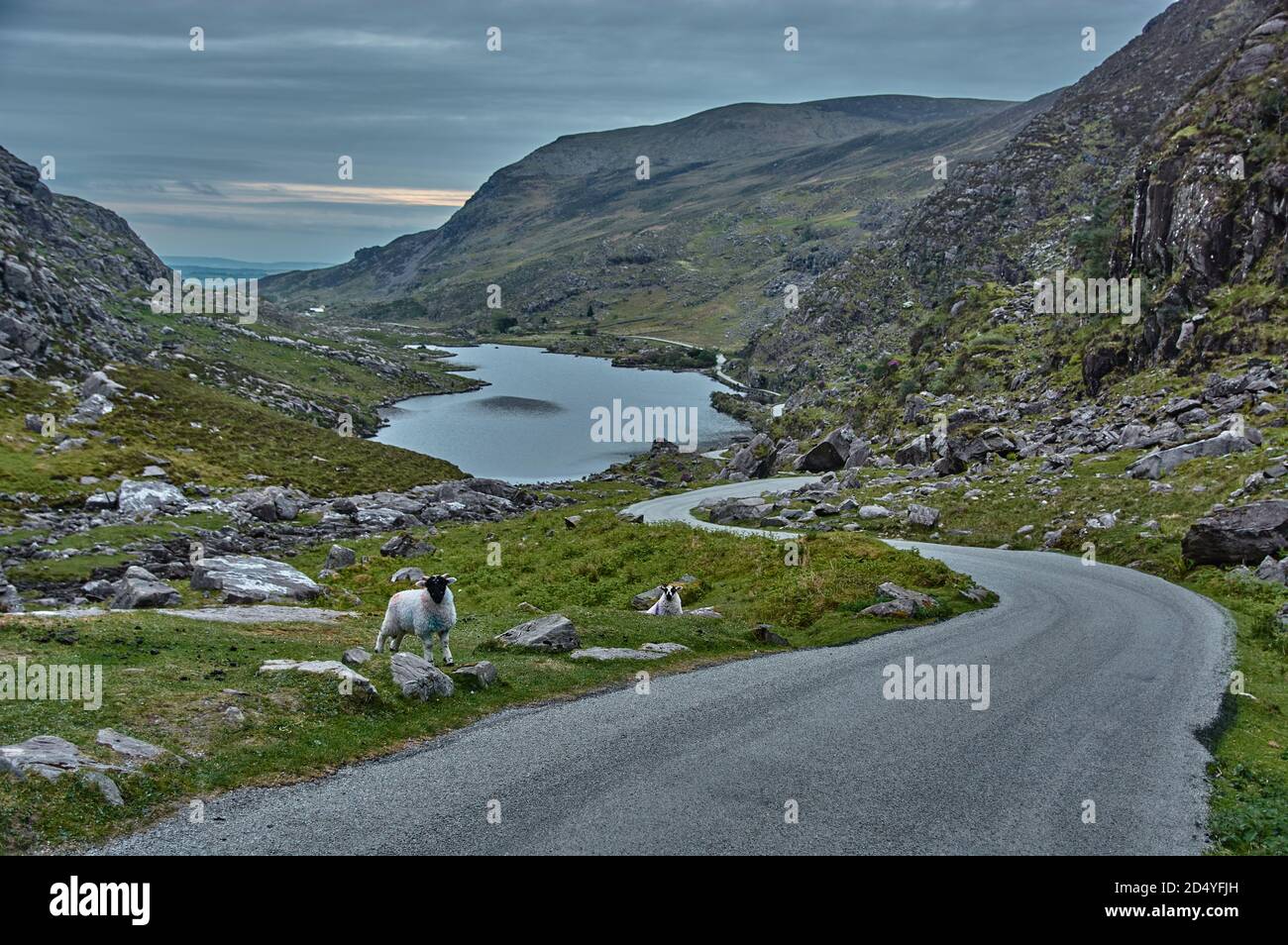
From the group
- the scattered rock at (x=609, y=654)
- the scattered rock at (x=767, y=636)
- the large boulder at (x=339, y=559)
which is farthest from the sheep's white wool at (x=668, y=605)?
the large boulder at (x=339, y=559)

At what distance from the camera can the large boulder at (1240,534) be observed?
101ft

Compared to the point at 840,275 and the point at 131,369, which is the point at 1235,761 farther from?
the point at 840,275

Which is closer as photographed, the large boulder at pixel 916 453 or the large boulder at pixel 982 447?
the large boulder at pixel 982 447

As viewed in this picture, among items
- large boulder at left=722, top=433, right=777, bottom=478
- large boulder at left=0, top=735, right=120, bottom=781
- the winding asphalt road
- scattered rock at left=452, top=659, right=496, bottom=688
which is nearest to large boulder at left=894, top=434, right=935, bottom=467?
large boulder at left=722, top=433, right=777, bottom=478

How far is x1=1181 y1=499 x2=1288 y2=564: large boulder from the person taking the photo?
101 feet

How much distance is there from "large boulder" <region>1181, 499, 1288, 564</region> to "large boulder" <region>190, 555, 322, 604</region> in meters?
36.3

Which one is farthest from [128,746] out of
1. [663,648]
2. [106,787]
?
[663,648]

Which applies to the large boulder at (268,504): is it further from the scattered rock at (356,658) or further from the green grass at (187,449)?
the scattered rock at (356,658)

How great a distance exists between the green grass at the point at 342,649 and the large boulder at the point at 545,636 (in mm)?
448

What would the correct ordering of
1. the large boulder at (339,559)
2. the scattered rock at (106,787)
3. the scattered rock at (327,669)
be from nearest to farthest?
the scattered rock at (106,787) < the scattered rock at (327,669) < the large boulder at (339,559)

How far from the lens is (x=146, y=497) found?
59656 mm
